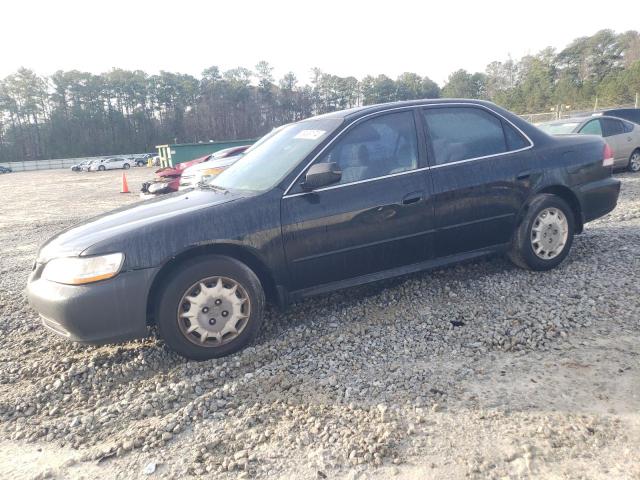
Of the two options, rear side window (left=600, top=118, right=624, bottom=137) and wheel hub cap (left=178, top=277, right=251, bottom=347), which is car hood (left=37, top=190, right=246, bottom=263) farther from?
rear side window (left=600, top=118, right=624, bottom=137)

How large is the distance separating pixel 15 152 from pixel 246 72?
41.0 m

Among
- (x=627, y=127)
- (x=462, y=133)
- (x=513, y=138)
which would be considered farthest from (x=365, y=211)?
(x=627, y=127)

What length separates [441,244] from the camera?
4.04 meters

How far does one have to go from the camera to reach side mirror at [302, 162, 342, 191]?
138 inches

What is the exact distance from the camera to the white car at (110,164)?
1870 inches

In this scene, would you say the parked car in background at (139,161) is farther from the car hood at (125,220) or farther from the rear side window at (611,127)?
the car hood at (125,220)

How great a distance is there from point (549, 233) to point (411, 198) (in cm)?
153

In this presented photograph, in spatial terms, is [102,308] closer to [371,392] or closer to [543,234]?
[371,392]

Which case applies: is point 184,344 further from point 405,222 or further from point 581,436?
point 581,436

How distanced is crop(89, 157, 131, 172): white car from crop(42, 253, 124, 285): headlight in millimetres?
48936

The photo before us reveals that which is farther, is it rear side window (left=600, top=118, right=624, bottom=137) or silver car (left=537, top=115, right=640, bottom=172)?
rear side window (left=600, top=118, right=624, bottom=137)

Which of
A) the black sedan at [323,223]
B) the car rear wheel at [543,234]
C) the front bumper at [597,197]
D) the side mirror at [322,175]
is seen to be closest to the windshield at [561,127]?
the front bumper at [597,197]

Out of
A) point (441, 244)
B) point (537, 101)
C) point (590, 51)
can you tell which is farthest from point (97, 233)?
point (590, 51)

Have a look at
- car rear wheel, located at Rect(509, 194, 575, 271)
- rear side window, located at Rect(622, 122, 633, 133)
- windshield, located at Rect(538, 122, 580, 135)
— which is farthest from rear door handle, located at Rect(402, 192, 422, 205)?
rear side window, located at Rect(622, 122, 633, 133)
